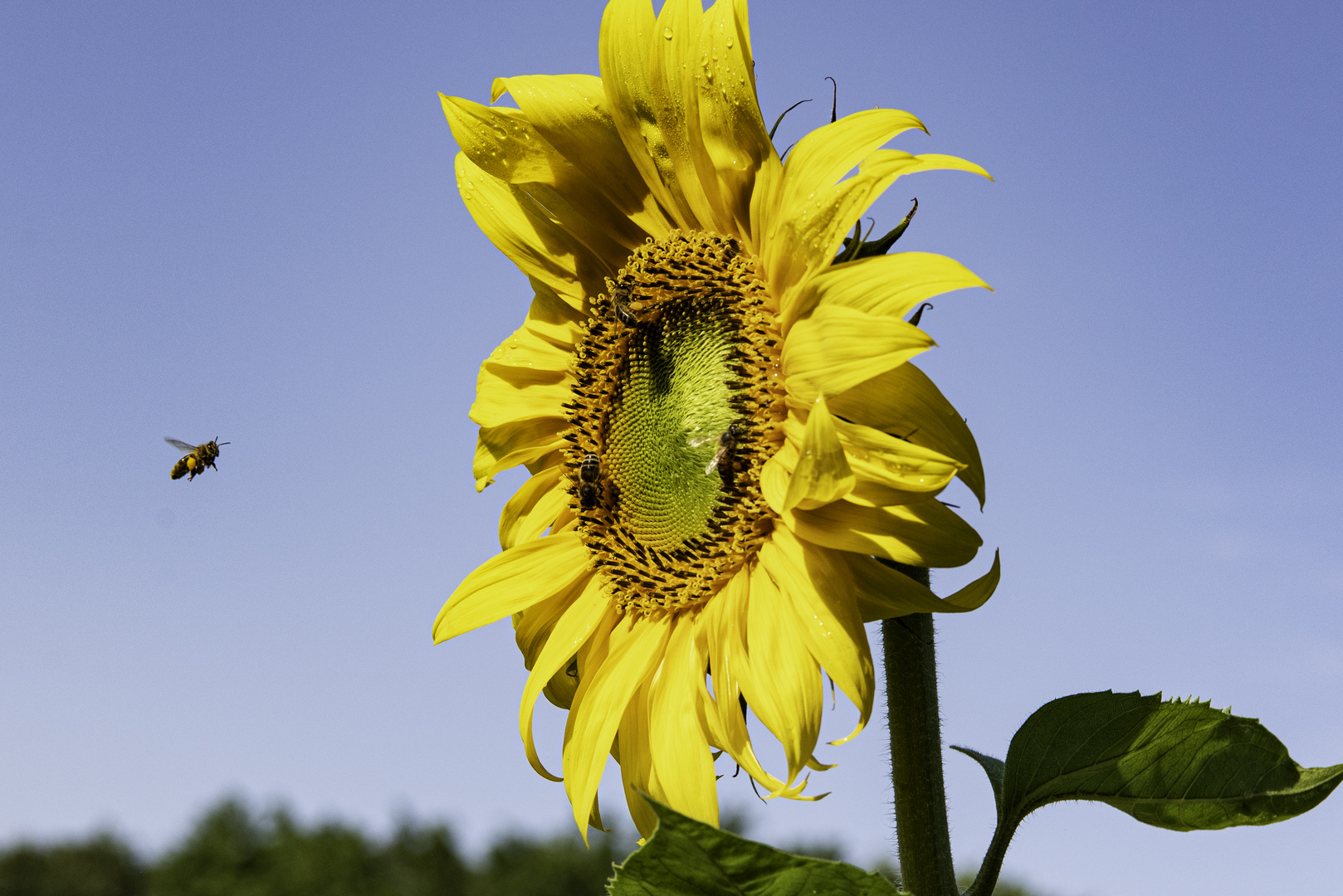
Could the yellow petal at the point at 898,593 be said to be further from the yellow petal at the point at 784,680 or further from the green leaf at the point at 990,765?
the green leaf at the point at 990,765

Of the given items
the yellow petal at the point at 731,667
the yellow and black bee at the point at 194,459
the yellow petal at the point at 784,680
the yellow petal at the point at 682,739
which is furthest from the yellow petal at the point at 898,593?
the yellow and black bee at the point at 194,459

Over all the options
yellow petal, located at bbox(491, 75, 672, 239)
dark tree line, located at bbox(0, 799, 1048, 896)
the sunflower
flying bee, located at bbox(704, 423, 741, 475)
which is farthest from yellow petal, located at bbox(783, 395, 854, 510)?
dark tree line, located at bbox(0, 799, 1048, 896)

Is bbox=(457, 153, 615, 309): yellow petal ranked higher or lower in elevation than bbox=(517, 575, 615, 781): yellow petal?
higher

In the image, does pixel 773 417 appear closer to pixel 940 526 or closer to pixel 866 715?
pixel 940 526

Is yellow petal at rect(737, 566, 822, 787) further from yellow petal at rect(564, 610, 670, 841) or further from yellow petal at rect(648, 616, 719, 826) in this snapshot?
yellow petal at rect(564, 610, 670, 841)

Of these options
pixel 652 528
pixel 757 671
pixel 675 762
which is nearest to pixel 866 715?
pixel 757 671
